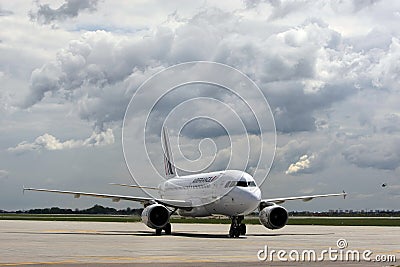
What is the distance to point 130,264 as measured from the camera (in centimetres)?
2258

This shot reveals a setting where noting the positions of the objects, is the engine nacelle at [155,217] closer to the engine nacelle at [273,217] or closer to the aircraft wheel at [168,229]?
the aircraft wheel at [168,229]

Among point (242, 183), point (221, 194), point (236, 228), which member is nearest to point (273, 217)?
point (236, 228)

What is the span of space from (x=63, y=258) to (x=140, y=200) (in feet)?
94.2

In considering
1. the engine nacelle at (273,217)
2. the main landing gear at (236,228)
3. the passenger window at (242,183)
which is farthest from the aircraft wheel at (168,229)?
the passenger window at (242,183)

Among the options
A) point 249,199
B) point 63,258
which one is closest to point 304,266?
point 63,258

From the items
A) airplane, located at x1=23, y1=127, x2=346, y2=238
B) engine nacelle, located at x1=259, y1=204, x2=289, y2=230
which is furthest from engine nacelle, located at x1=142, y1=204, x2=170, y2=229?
engine nacelle, located at x1=259, y1=204, x2=289, y2=230

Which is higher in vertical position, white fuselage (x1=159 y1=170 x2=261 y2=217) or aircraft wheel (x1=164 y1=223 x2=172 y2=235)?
white fuselage (x1=159 y1=170 x2=261 y2=217)

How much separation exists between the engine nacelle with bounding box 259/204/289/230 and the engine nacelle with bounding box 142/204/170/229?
6.85 meters

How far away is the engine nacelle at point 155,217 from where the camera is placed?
47906mm

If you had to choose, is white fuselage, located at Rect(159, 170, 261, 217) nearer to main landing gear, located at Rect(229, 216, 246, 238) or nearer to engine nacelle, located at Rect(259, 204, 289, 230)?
main landing gear, located at Rect(229, 216, 246, 238)

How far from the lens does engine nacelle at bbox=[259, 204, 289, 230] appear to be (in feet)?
156

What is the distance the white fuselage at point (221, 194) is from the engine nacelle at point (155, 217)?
341cm

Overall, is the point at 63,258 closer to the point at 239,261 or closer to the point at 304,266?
the point at 239,261

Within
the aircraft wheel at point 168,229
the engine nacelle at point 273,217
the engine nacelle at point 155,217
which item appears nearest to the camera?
the engine nacelle at point 273,217
